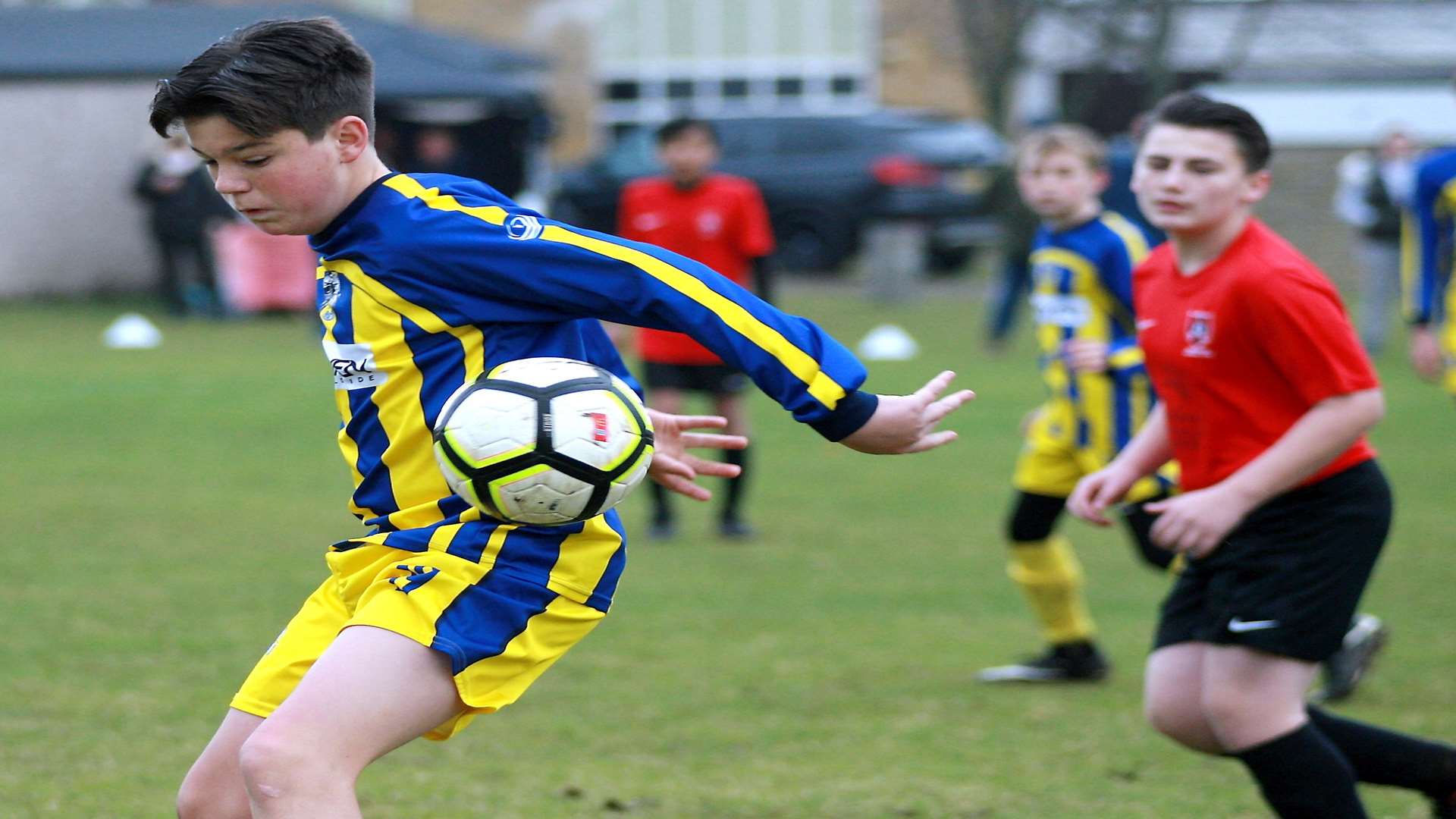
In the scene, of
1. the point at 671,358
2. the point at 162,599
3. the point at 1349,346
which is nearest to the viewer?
the point at 1349,346

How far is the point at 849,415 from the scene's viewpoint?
9.82ft

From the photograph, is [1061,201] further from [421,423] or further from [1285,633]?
[421,423]

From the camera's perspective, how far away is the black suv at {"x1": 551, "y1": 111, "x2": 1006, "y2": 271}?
2223 cm

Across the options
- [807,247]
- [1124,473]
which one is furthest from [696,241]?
[807,247]

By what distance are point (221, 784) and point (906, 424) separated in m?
1.37

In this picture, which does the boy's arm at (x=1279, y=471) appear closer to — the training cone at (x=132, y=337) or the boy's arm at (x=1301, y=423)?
the boy's arm at (x=1301, y=423)

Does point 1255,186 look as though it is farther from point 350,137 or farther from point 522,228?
point 350,137

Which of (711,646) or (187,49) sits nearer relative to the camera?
(711,646)

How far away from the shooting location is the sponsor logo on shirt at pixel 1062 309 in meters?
6.11

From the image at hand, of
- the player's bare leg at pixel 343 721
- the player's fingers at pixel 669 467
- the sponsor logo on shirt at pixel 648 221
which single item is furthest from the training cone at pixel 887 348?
the player's bare leg at pixel 343 721

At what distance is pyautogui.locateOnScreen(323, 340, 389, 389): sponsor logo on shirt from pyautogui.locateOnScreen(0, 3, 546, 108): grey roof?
57.5 ft

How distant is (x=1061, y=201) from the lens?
6.13 m

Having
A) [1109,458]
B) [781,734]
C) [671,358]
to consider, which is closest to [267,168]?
[781,734]

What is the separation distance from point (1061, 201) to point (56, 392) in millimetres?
9454
